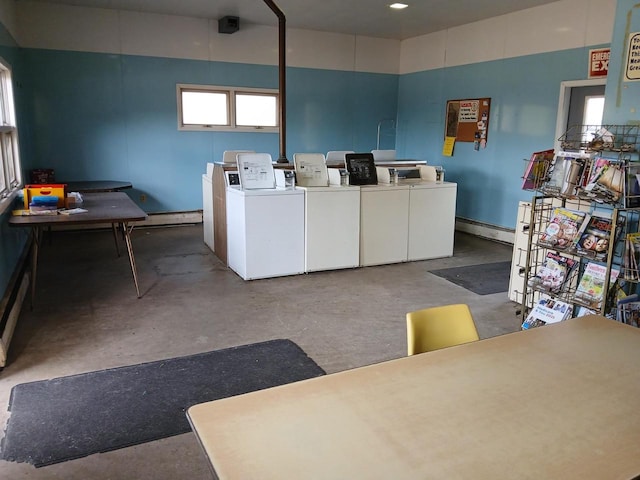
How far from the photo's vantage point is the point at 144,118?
7.30 meters

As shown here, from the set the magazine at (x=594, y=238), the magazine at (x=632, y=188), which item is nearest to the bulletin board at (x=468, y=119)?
the magazine at (x=594, y=238)

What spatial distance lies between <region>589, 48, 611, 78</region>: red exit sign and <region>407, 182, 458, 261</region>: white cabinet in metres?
1.96

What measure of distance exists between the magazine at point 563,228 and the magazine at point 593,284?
0.70 feet

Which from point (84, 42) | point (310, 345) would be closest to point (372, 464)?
point (310, 345)

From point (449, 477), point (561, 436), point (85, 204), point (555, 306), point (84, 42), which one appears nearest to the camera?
point (449, 477)

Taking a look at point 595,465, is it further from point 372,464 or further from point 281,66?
point 281,66

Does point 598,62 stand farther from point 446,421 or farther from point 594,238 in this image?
point 446,421

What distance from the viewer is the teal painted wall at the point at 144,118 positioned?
6781 millimetres

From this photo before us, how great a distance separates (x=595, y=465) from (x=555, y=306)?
8.46 feet

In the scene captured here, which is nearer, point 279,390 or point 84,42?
point 279,390

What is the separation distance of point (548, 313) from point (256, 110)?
5853mm

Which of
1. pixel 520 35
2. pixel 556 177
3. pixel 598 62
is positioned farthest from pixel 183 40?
pixel 556 177

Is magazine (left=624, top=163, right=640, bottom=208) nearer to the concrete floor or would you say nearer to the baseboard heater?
the concrete floor

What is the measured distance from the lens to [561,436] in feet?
4.22
